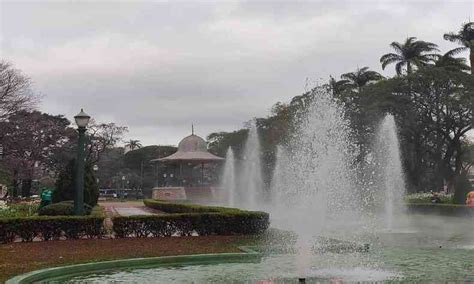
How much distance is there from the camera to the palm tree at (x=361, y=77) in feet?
196

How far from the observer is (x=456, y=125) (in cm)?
4597

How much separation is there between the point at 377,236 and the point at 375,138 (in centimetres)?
2800

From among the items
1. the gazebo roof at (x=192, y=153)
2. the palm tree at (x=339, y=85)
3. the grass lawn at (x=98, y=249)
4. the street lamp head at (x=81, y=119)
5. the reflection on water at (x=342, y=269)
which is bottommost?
the reflection on water at (x=342, y=269)

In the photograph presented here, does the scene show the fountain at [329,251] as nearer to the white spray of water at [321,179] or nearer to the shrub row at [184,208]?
the white spray of water at [321,179]

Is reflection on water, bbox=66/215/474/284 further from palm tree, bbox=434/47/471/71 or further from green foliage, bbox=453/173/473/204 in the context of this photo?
palm tree, bbox=434/47/471/71

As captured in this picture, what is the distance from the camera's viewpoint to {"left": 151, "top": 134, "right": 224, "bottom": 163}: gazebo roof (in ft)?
178

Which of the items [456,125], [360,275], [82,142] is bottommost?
[360,275]

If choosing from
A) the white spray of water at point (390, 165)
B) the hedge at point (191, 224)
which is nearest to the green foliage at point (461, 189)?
the white spray of water at point (390, 165)

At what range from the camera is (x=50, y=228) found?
15.4 metres

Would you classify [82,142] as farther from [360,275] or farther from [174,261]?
[360,275]

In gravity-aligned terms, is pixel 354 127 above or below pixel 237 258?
above

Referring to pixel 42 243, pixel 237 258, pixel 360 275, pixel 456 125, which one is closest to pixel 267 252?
pixel 237 258

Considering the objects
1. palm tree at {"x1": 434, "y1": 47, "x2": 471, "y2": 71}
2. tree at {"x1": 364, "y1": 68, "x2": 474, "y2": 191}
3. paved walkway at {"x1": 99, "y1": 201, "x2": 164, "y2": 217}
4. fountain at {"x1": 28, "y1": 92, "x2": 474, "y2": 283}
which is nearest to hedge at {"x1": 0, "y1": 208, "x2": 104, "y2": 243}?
fountain at {"x1": 28, "y1": 92, "x2": 474, "y2": 283}

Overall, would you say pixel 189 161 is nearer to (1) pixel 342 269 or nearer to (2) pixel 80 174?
(2) pixel 80 174
